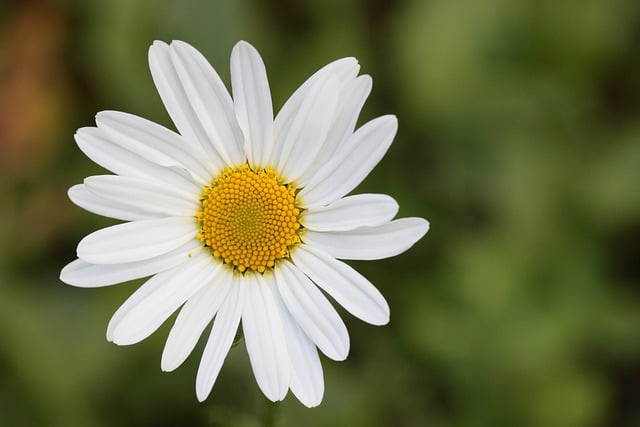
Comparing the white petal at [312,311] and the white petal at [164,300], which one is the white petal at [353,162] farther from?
the white petal at [164,300]

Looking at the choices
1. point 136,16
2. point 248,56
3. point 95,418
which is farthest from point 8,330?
point 248,56

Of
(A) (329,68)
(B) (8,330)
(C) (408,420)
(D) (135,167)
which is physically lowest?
(C) (408,420)

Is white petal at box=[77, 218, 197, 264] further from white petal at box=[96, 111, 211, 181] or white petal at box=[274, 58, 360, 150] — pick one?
white petal at box=[274, 58, 360, 150]

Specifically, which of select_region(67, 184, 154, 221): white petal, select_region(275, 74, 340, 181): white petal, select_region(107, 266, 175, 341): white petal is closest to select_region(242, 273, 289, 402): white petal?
select_region(107, 266, 175, 341): white petal

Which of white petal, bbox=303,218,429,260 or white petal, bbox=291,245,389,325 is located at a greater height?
white petal, bbox=303,218,429,260

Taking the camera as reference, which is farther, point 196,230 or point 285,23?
point 285,23

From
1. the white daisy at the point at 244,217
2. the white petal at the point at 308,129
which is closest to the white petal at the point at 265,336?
the white daisy at the point at 244,217

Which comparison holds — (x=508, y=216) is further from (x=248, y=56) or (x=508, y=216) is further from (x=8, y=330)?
(x=8, y=330)
